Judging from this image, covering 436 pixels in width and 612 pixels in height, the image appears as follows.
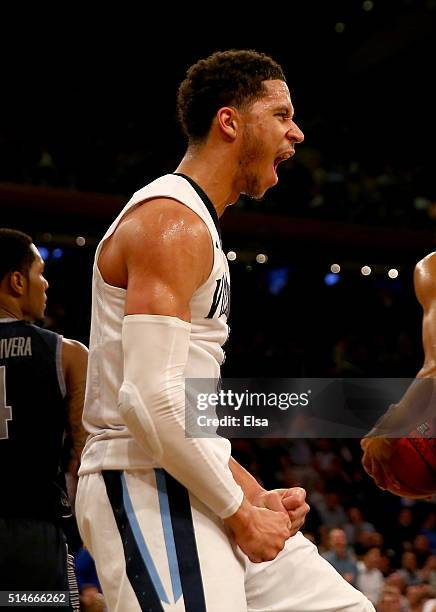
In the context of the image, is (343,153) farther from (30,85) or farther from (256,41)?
(30,85)

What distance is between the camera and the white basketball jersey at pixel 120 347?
7.52 ft

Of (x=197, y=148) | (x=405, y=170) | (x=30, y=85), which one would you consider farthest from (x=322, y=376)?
(x=197, y=148)

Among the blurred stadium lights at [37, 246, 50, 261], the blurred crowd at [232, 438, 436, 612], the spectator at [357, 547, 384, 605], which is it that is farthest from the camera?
the blurred stadium lights at [37, 246, 50, 261]

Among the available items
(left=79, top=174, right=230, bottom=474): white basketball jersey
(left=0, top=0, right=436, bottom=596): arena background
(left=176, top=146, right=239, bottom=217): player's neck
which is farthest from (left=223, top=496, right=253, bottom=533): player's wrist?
(left=0, top=0, right=436, bottom=596): arena background

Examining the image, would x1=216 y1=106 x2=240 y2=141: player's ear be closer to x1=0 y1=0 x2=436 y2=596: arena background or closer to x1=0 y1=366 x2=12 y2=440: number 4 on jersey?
x1=0 y1=366 x2=12 y2=440: number 4 on jersey

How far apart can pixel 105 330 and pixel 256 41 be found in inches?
528

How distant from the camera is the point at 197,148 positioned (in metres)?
2.61

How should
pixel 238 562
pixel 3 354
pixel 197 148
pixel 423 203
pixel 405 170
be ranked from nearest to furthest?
pixel 238 562 → pixel 197 148 → pixel 3 354 → pixel 423 203 → pixel 405 170

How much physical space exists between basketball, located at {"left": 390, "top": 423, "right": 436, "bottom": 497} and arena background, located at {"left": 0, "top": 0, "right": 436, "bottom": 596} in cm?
665

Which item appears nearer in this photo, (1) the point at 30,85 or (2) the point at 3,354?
(2) the point at 3,354

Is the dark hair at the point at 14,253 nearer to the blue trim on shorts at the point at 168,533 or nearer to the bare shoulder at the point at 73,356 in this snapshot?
the bare shoulder at the point at 73,356

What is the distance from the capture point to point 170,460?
2164 millimetres

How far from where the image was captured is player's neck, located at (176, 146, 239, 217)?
2.56m

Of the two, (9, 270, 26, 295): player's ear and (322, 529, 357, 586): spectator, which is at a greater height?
(9, 270, 26, 295): player's ear
